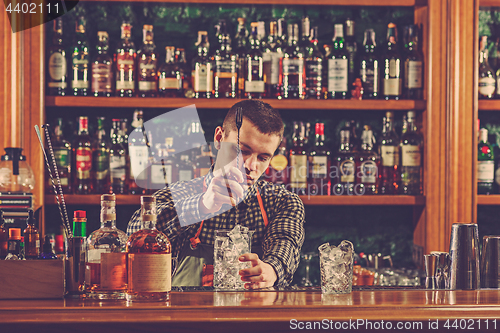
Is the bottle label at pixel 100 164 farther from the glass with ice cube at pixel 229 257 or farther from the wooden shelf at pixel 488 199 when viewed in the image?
the wooden shelf at pixel 488 199

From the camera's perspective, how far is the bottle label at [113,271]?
39.8 inches

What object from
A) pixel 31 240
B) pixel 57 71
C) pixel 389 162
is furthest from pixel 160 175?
pixel 31 240

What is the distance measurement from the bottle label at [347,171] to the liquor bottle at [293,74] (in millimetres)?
346

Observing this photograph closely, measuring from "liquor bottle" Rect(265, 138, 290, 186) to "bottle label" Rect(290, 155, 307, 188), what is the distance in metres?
0.02

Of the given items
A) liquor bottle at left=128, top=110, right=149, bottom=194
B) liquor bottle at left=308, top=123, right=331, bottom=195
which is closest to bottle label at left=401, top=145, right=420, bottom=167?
liquor bottle at left=308, top=123, right=331, bottom=195

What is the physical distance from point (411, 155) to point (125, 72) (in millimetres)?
1268

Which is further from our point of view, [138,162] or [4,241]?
[138,162]

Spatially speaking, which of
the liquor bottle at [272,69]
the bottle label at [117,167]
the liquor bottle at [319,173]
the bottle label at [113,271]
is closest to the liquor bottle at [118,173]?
the bottle label at [117,167]

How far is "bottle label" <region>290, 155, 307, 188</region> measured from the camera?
223 centimetres

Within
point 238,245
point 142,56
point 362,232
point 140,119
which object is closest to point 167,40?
point 142,56

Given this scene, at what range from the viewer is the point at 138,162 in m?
2.23

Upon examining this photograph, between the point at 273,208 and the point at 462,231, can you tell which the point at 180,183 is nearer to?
the point at 273,208

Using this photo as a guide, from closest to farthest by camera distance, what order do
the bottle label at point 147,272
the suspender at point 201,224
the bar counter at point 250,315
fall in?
1. the bar counter at point 250,315
2. the bottle label at point 147,272
3. the suspender at point 201,224

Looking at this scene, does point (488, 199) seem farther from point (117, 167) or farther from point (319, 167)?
point (117, 167)
